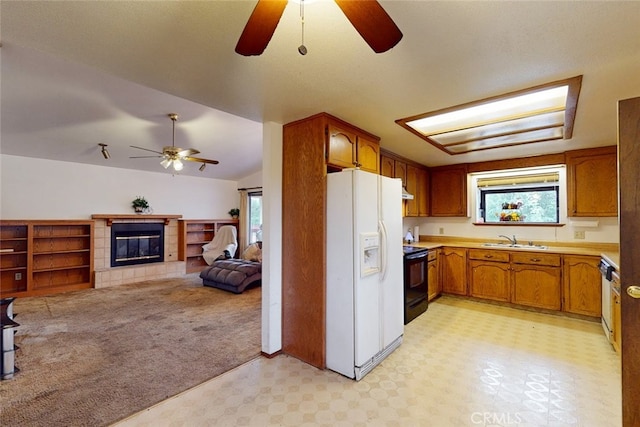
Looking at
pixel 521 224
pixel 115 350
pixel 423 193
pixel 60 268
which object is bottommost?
pixel 115 350

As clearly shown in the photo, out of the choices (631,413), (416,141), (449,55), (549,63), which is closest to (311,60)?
(449,55)

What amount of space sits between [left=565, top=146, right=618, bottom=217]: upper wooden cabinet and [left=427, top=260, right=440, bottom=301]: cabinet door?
1.87m

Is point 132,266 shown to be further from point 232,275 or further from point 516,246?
point 516,246

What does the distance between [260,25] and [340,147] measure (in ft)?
5.47

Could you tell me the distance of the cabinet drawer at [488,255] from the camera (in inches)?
155

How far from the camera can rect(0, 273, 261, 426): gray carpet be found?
199 centimetres

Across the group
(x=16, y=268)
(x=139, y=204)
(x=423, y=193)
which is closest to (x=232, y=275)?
(x=139, y=204)

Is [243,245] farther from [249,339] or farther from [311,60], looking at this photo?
[311,60]

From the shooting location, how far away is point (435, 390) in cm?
212

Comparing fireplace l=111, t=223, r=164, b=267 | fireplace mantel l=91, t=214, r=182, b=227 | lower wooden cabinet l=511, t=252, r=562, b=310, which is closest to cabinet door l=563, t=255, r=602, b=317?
lower wooden cabinet l=511, t=252, r=562, b=310

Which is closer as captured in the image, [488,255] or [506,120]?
[506,120]

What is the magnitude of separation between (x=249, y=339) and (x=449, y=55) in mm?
3063

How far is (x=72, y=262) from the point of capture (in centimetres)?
523

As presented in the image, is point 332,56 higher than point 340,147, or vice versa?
point 332,56
